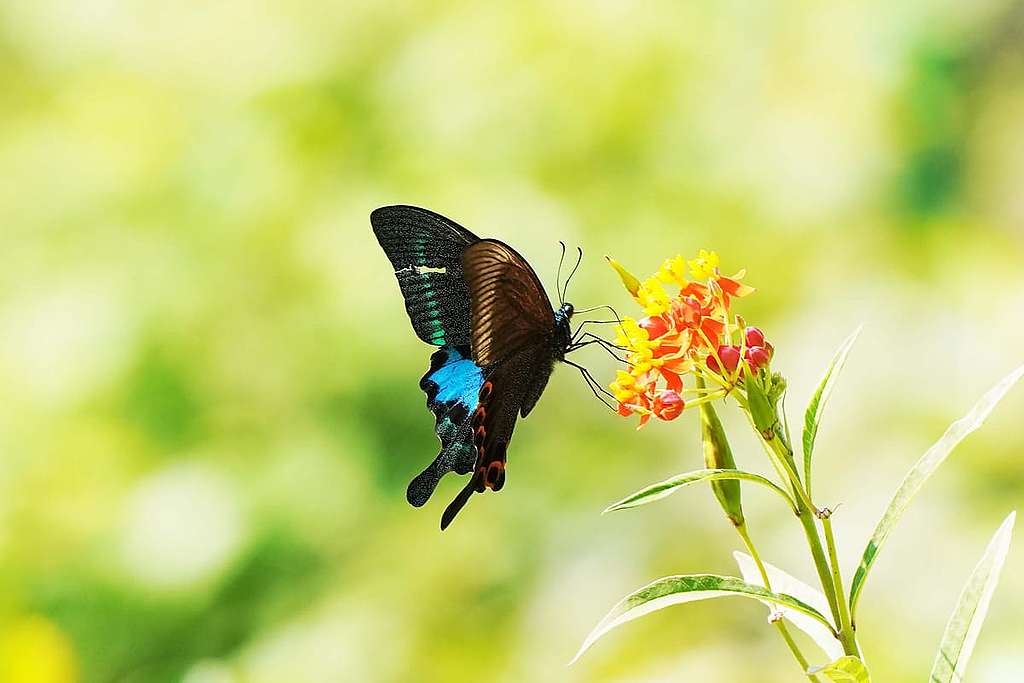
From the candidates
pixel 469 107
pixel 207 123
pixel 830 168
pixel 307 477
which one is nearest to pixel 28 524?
pixel 307 477

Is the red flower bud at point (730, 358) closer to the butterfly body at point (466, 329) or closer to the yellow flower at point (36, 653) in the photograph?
the butterfly body at point (466, 329)

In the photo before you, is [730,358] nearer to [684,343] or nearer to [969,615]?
[684,343]

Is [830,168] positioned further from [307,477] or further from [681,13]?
[307,477]

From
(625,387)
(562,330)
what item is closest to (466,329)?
(562,330)

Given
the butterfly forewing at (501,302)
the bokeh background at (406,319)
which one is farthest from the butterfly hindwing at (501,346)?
the bokeh background at (406,319)

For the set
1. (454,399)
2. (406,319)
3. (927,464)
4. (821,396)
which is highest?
(406,319)

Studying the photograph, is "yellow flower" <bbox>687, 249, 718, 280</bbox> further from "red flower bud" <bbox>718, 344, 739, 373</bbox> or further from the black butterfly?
the black butterfly
